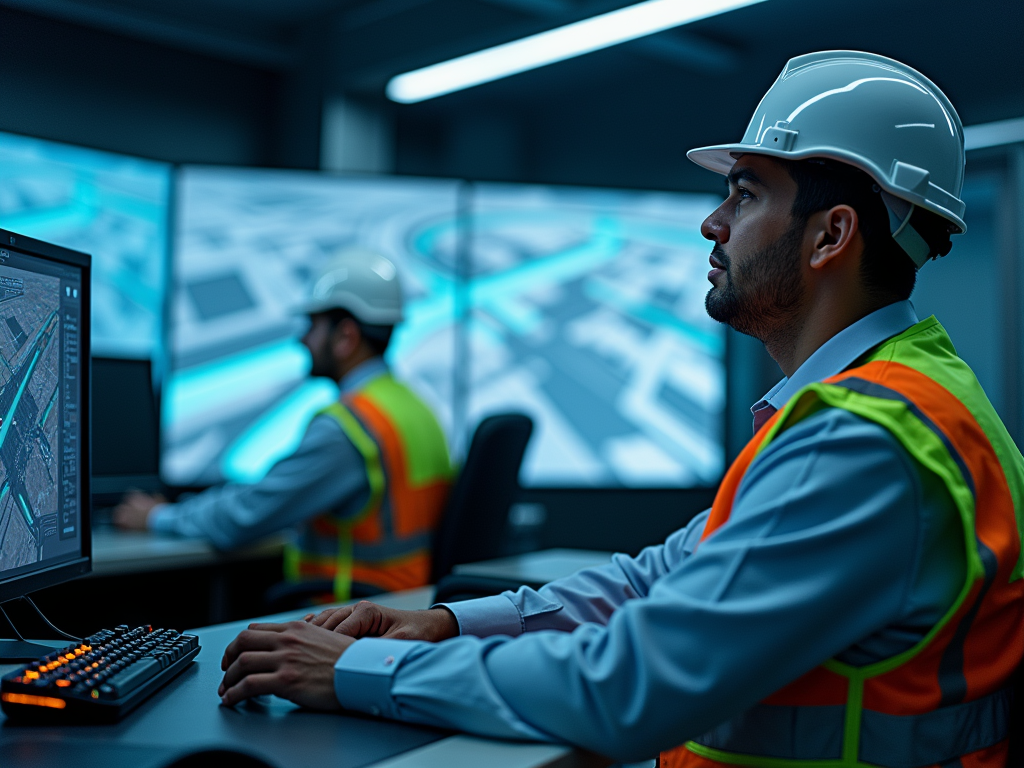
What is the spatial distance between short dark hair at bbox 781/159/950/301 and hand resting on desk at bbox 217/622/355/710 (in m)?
0.78

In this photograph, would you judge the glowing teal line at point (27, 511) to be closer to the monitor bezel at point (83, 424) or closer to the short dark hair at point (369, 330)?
the monitor bezel at point (83, 424)

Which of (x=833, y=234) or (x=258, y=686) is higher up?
(x=833, y=234)

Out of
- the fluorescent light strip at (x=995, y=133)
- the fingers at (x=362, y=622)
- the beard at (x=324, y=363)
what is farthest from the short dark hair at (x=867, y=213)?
the fluorescent light strip at (x=995, y=133)

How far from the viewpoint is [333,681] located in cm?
100

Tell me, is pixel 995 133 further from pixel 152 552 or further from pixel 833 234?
pixel 152 552

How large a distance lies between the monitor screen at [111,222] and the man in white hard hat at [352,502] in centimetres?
115

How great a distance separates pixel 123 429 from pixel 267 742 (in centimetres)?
221

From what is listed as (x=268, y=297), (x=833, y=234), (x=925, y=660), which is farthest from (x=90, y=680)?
(x=268, y=297)

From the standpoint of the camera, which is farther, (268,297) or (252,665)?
(268,297)

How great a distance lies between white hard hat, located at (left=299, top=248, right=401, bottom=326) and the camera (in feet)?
9.70

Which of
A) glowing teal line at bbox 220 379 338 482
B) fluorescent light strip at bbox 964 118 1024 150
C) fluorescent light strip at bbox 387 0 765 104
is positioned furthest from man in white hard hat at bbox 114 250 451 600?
fluorescent light strip at bbox 964 118 1024 150

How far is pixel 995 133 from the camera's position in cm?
369

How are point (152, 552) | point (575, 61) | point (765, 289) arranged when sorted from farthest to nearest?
1. point (575, 61)
2. point (152, 552)
3. point (765, 289)

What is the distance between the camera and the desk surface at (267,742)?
865 millimetres
